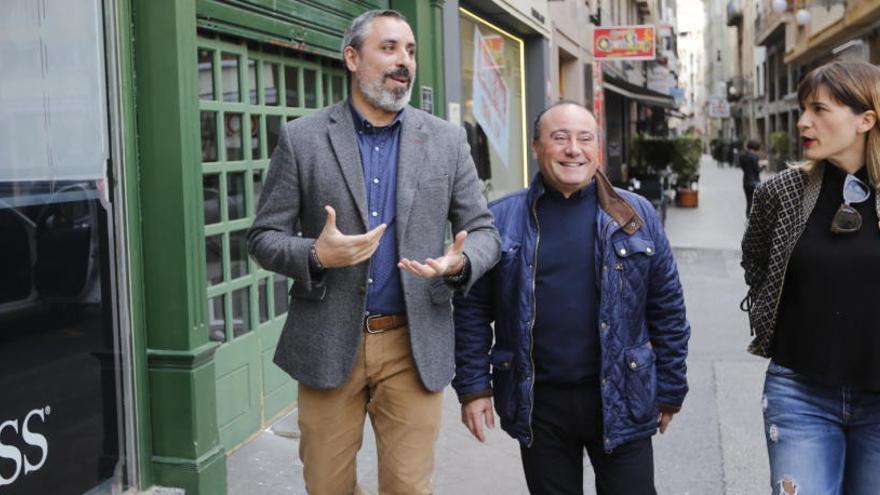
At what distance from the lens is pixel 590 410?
311cm

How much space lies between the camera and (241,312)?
5703mm

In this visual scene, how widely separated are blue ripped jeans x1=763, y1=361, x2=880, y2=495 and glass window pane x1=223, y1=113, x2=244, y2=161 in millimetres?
3508

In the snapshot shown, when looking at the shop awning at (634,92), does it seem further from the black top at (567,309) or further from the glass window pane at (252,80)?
the black top at (567,309)

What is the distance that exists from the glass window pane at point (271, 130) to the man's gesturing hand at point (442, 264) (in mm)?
3165

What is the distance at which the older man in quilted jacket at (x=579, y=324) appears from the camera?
10.1 feet

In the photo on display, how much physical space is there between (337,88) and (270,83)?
120 centimetres

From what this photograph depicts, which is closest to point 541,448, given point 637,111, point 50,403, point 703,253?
point 50,403

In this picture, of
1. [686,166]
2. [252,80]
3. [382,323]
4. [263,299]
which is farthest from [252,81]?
[686,166]

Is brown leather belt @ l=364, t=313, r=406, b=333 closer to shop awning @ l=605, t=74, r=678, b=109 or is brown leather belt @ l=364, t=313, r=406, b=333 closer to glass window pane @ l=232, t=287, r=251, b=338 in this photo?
glass window pane @ l=232, t=287, r=251, b=338

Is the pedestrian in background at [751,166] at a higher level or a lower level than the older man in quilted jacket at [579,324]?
higher

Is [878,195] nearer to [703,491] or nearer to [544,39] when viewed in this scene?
[703,491]

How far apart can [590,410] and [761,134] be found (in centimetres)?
6156

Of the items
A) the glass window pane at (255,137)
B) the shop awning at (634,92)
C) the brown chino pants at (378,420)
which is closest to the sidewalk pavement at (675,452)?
the glass window pane at (255,137)

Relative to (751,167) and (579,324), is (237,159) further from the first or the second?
(751,167)
